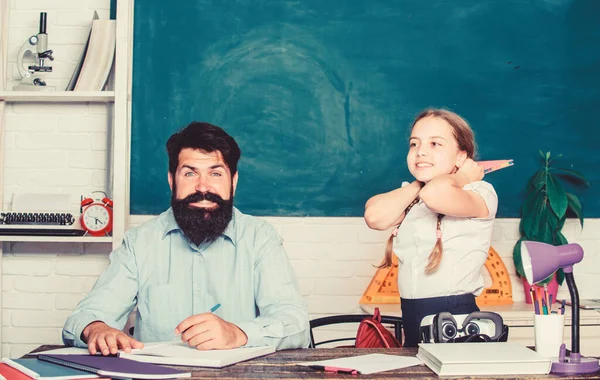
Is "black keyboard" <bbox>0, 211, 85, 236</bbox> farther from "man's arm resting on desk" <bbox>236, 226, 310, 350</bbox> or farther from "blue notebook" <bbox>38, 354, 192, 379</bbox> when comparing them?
"blue notebook" <bbox>38, 354, 192, 379</bbox>

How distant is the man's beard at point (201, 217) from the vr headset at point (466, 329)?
732 mm

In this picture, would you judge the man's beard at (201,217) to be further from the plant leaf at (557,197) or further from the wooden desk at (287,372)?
the plant leaf at (557,197)

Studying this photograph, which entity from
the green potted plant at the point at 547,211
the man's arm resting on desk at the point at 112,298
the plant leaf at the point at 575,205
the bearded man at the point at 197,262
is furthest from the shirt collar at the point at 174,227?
the plant leaf at the point at 575,205

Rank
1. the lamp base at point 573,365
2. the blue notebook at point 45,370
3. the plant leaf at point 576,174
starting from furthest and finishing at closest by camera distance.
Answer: the plant leaf at point 576,174
the lamp base at point 573,365
the blue notebook at point 45,370

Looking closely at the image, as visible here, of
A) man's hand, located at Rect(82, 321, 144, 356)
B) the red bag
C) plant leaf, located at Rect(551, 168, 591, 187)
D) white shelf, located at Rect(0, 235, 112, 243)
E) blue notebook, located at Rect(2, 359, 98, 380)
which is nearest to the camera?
blue notebook, located at Rect(2, 359, 98, 380)

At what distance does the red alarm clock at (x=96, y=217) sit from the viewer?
3123 millimetres

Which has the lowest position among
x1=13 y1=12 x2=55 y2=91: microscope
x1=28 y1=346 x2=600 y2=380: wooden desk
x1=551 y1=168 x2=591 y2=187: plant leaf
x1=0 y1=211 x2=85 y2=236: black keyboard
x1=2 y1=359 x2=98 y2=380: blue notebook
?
x1=28 y1=346 x2=600 y2=380: wooden desk

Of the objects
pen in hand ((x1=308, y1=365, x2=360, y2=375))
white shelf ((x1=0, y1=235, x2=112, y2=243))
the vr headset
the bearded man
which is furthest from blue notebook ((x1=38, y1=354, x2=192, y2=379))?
white shelf ((x1=0, y1=235, x2=112, y2=243))

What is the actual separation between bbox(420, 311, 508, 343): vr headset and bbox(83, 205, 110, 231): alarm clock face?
1698 millimetres

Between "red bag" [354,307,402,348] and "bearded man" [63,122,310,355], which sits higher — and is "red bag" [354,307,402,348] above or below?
below

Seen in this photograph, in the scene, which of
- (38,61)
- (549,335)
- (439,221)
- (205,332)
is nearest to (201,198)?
(205,332)

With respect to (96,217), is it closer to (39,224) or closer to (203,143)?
(39,224)

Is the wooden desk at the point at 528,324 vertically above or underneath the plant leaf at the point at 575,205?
underneath

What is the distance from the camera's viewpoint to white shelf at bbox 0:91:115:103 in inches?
125
